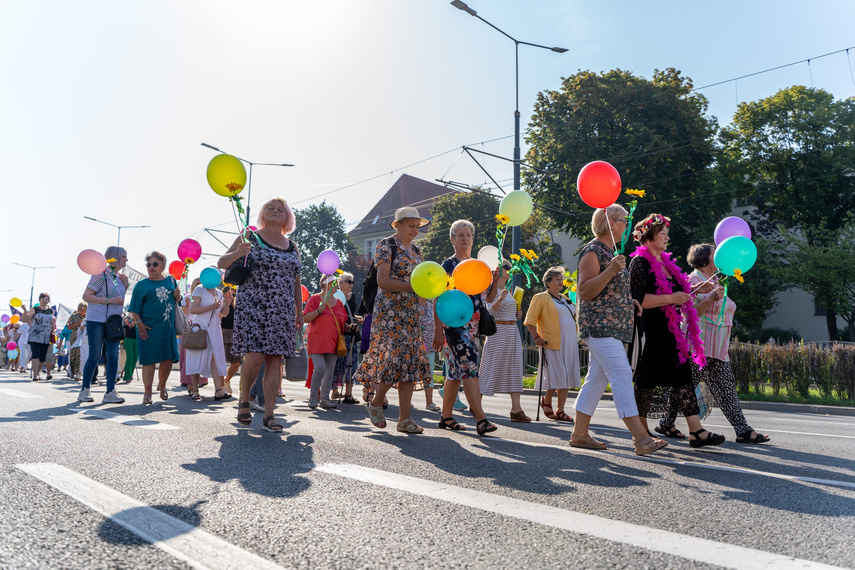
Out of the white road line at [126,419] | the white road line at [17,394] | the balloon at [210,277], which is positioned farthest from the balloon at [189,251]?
the white road line at [126,419]

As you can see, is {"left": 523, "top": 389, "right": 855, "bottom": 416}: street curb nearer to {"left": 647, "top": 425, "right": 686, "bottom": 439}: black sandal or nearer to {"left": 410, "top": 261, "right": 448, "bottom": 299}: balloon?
{"left": 647, "top": 425, "right": 686, "bottom": 439}: black sandal

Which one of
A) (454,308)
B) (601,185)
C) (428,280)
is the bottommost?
(454,308)

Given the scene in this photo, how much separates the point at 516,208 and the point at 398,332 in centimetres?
221

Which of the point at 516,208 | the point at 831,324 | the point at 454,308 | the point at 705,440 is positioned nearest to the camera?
the point at 705,440

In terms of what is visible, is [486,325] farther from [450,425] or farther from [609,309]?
[609,309]

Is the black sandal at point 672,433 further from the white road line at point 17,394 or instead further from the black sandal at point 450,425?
the white road line at point 17,394

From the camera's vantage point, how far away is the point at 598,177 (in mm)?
5355

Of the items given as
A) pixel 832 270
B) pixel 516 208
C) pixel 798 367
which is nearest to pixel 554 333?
pixel 516 208

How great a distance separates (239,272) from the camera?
5.88m

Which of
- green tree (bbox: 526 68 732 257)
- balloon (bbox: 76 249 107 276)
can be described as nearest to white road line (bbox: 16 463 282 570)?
balloon (bbox: 76 249 107 276)

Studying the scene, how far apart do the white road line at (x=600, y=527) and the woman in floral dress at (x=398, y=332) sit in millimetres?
2124

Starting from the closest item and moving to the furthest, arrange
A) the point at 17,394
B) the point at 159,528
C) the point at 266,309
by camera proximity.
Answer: the point at 159,528 < the point at 266,309 < the point at 17,394

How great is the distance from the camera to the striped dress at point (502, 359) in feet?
25.3

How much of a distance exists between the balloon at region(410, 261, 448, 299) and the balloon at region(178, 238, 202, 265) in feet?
18.4
